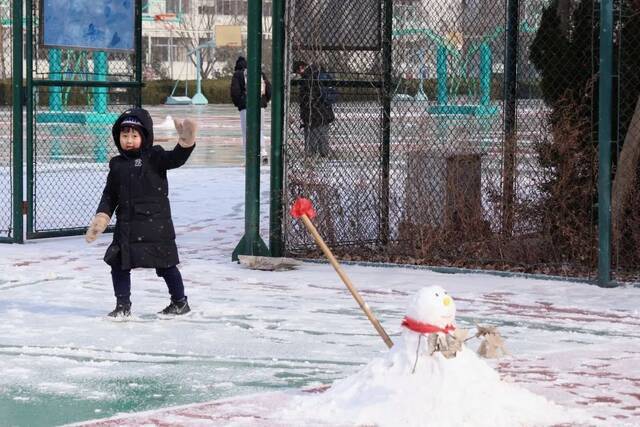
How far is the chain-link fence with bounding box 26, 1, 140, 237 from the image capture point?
12422 millimetres

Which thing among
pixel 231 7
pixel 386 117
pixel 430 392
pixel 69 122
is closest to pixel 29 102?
pixel 386 117

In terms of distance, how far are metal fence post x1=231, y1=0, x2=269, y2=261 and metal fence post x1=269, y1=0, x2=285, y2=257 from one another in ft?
0.39

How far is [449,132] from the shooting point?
11219mm

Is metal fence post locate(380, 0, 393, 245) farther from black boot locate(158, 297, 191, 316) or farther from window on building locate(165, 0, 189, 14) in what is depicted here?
window on building locate(165, 0, 189, 14)

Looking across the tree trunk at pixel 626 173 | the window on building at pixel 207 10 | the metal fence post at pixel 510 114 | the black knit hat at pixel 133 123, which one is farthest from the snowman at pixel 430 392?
the window on building at pixel 207 10

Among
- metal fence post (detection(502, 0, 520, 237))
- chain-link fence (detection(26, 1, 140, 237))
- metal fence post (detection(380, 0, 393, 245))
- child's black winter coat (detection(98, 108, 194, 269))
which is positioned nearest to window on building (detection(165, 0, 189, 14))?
chain-link fence (detection(26, 1, 140, 237))

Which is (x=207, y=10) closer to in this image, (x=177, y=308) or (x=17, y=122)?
(x=17, y=122)

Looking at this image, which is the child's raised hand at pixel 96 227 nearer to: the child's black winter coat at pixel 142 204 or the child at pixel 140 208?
the child at pixel 140 208

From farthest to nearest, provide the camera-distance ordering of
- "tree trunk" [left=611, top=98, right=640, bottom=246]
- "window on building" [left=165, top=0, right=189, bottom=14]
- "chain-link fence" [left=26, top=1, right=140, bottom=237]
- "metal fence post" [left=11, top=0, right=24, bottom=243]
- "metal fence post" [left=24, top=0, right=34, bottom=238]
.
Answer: "window on building" [left=165, top=0, right=189, bottom=14], "chain-link fence" [left=26, top=1, right=140, bottom=237], "metal fence post" [left=24, top=0, right=34, bottom=238], "metal fence post" [left=11, top=0, right=24, bottom=243], "tree trunk" [left=611, top=98, right=640, bottom=246]

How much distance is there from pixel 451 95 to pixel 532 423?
607 centimetres

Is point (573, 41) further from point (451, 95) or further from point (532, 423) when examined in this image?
point (532, 423)

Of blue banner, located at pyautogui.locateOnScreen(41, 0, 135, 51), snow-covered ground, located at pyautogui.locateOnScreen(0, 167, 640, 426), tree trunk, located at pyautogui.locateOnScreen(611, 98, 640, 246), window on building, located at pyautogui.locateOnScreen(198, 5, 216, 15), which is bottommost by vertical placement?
snow-covered ground, located at pyautogui.locateOnScreen(0, 167, 640, 426)

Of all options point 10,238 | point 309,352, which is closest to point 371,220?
point 10,238

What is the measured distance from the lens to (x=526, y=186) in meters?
10.6
